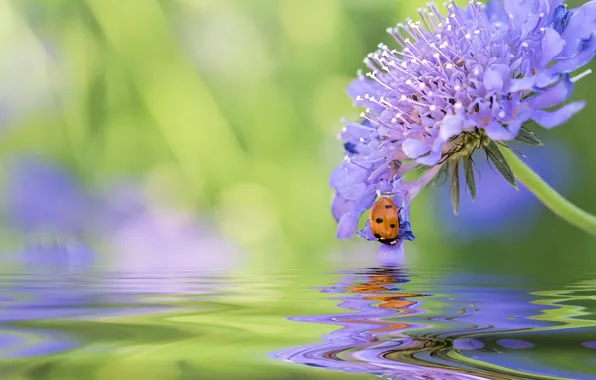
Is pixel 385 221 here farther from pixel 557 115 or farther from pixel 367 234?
pixel 557 115

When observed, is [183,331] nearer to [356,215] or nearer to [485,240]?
[356,215]

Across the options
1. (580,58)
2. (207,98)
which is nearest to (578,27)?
(580,58)

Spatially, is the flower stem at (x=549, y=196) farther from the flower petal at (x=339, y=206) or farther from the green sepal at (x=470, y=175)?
the flower petal at (x=339, y=206)

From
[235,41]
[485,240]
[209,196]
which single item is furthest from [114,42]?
[485,240]

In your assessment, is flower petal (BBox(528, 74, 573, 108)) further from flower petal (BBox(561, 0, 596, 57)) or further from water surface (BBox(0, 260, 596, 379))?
water surface (BBox(0, 260, 596, 379))

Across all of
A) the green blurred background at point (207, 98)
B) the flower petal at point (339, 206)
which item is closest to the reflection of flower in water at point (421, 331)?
the flower petal at point (339, 206)

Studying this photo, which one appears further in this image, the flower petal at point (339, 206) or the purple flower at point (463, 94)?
the flower petal at point (339, 206)
